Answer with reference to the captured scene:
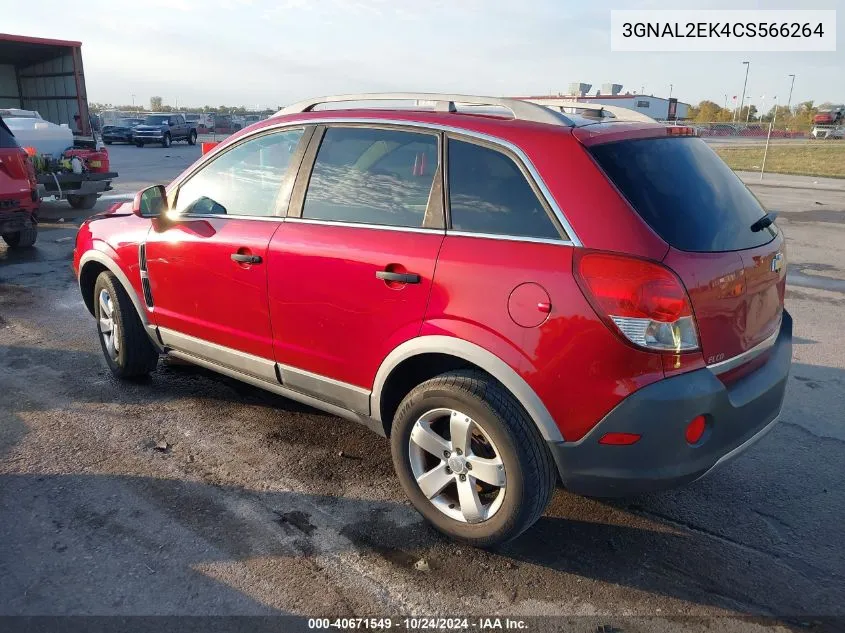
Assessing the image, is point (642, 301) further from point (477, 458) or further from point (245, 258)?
point (245, 258)

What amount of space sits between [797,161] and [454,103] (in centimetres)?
2802

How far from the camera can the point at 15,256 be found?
351 inches

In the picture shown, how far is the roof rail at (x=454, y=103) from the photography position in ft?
9.57

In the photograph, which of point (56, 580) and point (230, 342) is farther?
point (230, 342)

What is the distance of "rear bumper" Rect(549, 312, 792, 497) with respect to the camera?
2486 mm

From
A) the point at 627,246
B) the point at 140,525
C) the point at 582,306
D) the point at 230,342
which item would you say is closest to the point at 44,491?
the point at 140,525

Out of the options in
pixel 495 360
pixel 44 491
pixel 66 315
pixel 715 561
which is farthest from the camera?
pixel 66 315

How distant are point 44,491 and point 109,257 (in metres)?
1.73

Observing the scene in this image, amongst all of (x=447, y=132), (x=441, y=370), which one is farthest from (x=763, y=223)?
(x=441, y=370)

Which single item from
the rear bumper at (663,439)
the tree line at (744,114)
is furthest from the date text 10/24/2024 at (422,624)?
the tree line at (744,114)

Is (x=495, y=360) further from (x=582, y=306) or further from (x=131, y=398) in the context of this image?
(x=131, y=398)

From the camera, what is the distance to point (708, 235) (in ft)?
8.94

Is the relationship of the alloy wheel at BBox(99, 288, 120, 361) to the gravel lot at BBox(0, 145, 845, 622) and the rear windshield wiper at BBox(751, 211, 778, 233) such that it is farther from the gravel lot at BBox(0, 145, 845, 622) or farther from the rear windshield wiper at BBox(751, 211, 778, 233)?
the rear windshield wiper at BBox(751, 211, 778, 233)

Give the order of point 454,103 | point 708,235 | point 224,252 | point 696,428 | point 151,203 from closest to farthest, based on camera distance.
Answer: point 696,428
point 708,235
point 454,103
point 224,252
point 151,203
